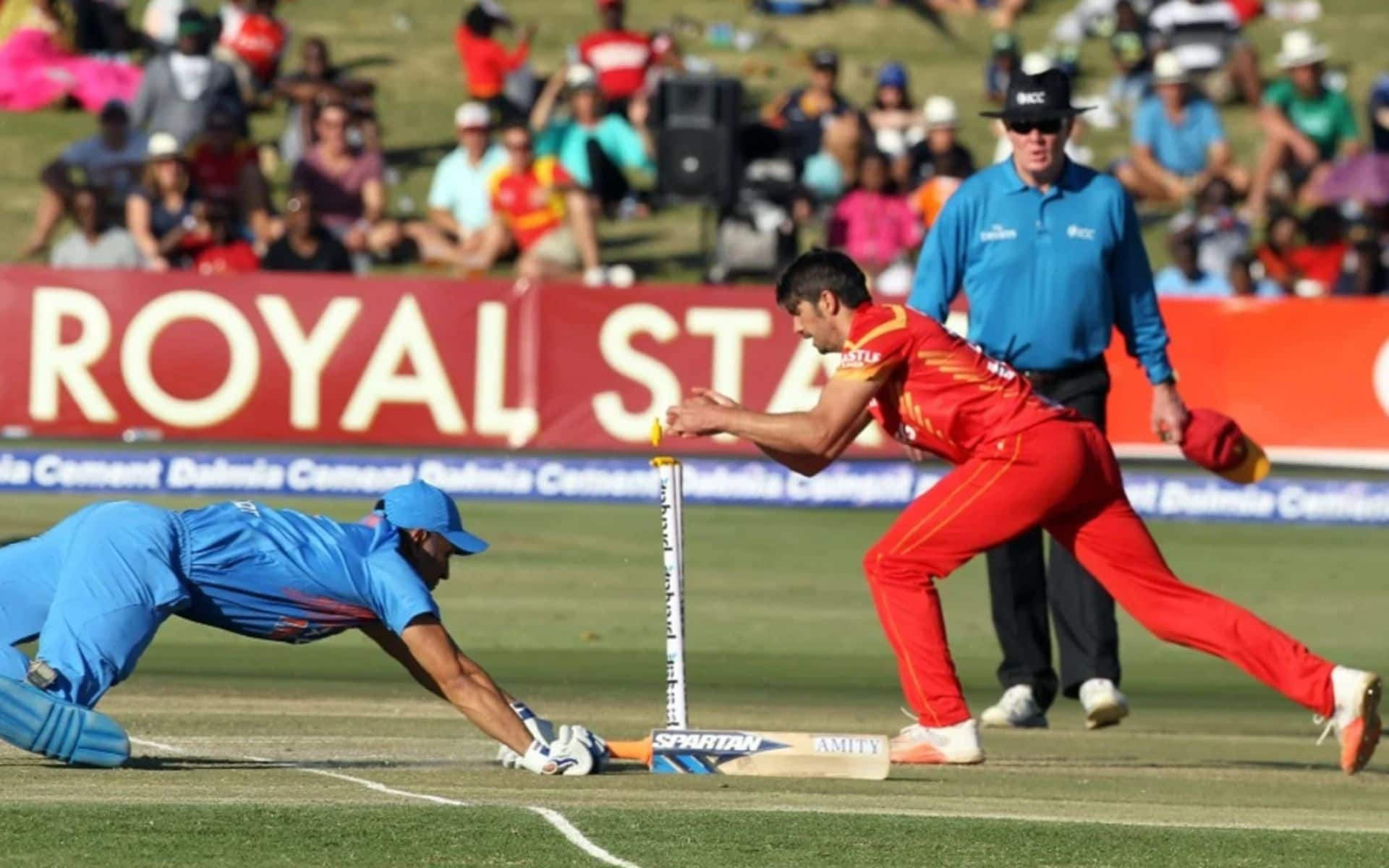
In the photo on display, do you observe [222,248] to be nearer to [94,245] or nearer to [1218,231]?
[94,245]

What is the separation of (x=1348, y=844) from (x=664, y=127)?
15.1 metres

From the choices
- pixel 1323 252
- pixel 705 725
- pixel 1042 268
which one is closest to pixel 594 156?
pixel 1323 252

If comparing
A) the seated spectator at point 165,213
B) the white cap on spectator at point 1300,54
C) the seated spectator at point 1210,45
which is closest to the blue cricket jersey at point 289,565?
the seated spectator at point 165,213

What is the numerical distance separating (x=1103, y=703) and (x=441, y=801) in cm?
366

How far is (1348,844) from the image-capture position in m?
7.86

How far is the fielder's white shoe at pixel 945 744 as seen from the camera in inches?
369

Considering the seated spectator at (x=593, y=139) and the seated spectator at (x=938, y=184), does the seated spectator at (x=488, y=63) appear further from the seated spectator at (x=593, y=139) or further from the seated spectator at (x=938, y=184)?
the seated spectator at (x=938, y=184)

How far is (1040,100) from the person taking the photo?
10703 millimetres

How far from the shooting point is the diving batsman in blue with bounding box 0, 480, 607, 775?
27.6 feet

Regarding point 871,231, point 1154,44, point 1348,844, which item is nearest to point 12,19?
point 871,231

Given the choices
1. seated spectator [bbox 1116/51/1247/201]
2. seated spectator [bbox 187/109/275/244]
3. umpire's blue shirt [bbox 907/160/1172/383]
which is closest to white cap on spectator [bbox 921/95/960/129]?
seated spectator [bbox 1116/51/1247/201]

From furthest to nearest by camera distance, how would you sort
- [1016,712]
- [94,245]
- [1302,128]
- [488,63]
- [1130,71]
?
[1130,71], [488,63], [1302,128], [94,245], [1016,712]

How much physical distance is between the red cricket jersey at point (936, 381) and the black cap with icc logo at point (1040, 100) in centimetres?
157

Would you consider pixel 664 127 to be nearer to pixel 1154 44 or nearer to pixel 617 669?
pixel 1154 44
